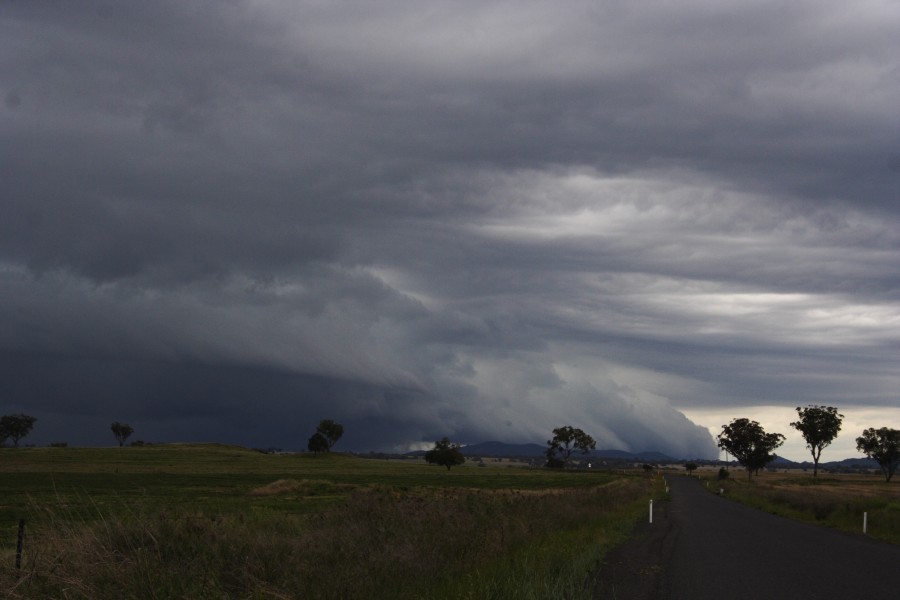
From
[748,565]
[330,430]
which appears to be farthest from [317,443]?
[748,565]

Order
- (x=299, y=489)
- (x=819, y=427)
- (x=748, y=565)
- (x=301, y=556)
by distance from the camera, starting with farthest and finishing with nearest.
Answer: (x=819, y=427) < (x=299, y=489) < (x=748, y=565) < (x=301, y=556)

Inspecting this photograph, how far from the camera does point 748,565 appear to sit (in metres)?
21.2

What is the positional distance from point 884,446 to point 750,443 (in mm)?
27806

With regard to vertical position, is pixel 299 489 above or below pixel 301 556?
below

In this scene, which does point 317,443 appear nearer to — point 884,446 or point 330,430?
point 330,430

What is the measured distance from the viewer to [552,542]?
22.7 metres

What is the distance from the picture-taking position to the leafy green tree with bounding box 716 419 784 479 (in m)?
150

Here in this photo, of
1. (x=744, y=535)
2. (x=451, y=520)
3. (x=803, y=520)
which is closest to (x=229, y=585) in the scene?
(x=451, y=520)

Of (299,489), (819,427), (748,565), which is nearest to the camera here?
(748,565)

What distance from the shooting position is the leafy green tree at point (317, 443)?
19212cm

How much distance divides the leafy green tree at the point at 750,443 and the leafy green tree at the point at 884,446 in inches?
717

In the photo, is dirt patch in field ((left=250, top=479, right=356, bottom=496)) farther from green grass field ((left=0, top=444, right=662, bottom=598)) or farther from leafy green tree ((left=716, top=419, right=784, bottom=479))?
leafy green tree ((left=716, top=419, right=784, bottom=479))

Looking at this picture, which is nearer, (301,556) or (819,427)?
(301,556)

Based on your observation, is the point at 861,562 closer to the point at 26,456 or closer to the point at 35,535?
the point at 35,535
